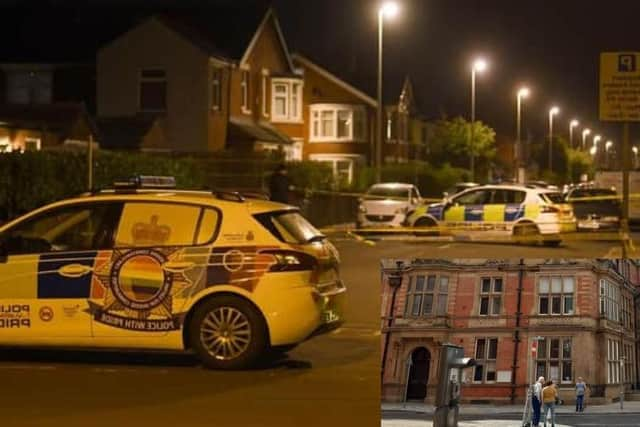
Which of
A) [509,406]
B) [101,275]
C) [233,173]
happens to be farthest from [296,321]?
[233,173]

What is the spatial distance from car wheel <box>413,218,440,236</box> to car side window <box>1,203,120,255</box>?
15.7m

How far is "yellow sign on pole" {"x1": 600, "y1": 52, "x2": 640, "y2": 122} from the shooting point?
17.5 m

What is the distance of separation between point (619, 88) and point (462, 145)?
4317 cm

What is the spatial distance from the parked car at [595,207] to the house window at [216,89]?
1641cm

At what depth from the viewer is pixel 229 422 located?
7.43 meters

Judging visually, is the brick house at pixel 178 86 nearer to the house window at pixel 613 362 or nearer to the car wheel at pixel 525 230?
the car wheel at pixel 525 230

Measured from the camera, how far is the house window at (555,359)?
5094 millimetres

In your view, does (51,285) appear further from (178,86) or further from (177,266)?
(178,86)

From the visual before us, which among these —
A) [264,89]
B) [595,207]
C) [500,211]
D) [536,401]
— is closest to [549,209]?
[500,211]

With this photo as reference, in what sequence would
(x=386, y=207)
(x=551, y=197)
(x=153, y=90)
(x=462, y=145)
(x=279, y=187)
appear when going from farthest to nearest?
1. (x=462, y=145)
2. (x=153, y=90)
3. (x=386, y=207)
4. (x=551, y=197)
5. (x=279, y=187)

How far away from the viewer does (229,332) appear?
9.20 m

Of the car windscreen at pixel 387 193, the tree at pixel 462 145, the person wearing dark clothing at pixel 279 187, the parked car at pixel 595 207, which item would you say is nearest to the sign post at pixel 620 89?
the person wearing dark clothing at pixel 279 187

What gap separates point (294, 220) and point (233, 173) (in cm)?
2370

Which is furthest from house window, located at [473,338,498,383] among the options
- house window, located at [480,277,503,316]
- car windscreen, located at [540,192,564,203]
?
car windscreen, located at [540,192,564,203]
